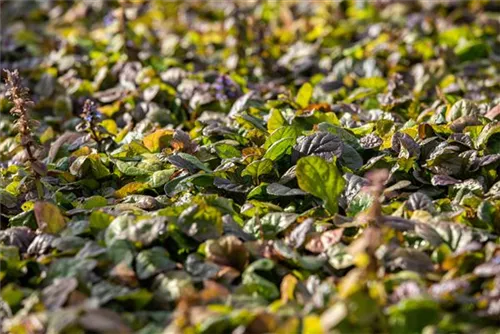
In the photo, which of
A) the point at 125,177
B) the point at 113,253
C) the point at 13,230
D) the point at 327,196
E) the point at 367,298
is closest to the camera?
the point at 367,298

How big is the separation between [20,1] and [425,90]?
473 cm

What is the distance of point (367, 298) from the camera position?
213 cm

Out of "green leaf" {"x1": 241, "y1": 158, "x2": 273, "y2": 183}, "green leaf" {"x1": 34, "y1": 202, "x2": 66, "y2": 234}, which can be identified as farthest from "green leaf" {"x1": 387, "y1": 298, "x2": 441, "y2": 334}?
"green leaf" {"x1": 34, "y1": 202, "x2": 66, "y2": 234}

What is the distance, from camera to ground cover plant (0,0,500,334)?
2277 millimetres

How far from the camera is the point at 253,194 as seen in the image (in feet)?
10.5

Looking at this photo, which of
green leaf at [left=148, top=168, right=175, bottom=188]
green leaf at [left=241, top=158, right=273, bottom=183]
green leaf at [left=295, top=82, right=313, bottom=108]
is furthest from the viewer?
green leaf at [left=295, top=82, right=313, bottom=108]

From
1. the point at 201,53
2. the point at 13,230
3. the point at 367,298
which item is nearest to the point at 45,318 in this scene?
the point at 13,230

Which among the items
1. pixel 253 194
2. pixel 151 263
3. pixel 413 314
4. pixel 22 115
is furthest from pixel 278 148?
pixel 413 314

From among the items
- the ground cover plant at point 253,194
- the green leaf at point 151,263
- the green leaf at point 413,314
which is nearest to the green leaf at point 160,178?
the ground cover plant at point 253,194

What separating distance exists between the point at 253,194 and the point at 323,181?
32cm

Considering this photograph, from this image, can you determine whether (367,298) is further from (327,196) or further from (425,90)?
(425,90)

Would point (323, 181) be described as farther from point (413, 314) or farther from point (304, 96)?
point (304, 96)

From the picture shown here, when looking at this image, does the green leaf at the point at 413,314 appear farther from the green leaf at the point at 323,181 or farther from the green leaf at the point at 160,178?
the green leaf at the point at 160,178

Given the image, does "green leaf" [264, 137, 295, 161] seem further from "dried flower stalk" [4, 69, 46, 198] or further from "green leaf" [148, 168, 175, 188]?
"dried flower stalk" [4, 69, 46, 198]
